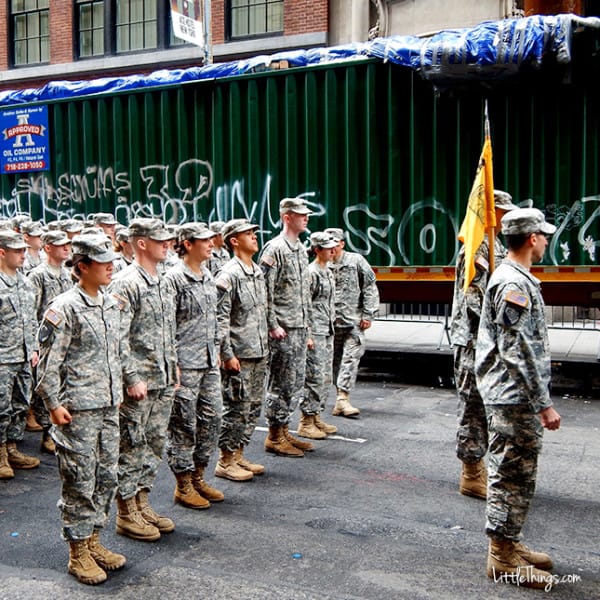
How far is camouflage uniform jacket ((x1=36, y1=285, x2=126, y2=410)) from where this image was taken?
14.4ft

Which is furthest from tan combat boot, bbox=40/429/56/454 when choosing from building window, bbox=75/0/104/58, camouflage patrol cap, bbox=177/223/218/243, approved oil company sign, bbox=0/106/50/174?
building window, bbox=75/0/104/58

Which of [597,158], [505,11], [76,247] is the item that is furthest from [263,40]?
[76,247]

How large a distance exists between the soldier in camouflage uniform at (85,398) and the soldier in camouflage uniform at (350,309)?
428 centimetres

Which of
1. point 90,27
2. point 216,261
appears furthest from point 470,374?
point 90,27

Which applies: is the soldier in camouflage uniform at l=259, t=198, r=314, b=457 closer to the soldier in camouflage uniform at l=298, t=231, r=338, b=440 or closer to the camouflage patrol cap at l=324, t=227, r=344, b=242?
the soldier in camouflage uniform at l=298, t=231, r=338, b=440

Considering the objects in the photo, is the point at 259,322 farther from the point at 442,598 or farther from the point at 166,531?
the point at 442,598

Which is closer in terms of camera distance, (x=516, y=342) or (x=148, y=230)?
(x=516, y=342)

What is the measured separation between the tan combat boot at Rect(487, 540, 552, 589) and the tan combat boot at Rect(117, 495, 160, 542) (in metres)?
1.98

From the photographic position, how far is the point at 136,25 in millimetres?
18156

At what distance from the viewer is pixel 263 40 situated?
53.6 ft

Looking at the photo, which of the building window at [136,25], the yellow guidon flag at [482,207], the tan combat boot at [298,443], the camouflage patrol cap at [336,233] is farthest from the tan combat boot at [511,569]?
the building window at [136,25]

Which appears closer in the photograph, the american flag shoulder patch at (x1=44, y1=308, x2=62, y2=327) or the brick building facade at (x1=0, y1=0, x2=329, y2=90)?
the american flag shoulder patch at (x1=44, y1=308, x2=62, y2=327)

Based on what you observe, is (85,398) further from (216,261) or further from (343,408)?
(216,261)

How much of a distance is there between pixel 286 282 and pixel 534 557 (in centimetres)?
320
